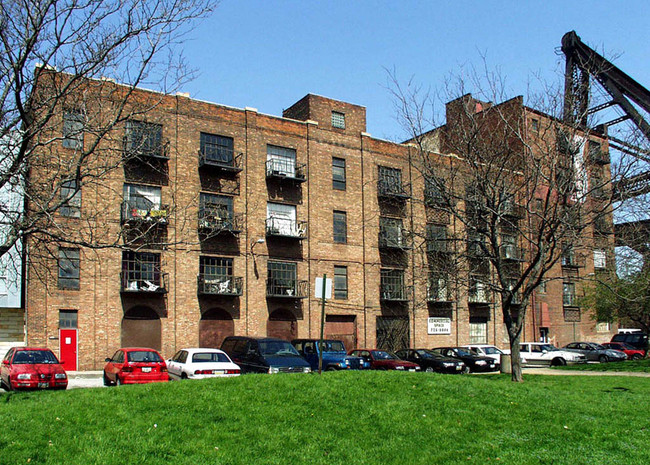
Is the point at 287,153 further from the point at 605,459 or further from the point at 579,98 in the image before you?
the point at 605,459

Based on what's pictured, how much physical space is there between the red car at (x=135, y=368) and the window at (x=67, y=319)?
315 inches

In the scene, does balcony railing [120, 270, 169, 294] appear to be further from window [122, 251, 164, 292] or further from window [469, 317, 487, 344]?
window [469, 317, 487, 344]

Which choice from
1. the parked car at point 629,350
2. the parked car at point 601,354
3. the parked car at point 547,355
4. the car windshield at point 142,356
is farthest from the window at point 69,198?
the parked car at point 629,350

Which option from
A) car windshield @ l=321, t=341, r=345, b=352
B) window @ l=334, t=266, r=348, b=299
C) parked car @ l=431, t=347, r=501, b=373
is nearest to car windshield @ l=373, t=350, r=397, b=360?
car windshield @ l=321, t=341, r=345, b=352

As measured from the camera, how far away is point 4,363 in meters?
19.0

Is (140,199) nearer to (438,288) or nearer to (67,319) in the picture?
(67,319)

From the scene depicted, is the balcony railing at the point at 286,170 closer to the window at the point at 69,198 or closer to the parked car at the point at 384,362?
the window at the point at 69,198

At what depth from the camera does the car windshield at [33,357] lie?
1902cm

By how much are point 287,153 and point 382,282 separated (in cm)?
984

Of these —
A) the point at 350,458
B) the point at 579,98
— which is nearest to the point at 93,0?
the point at 350,458

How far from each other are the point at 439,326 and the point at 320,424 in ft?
101

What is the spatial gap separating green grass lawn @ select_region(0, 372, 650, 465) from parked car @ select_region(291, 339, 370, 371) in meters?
10.6

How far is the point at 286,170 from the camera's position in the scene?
115 feet

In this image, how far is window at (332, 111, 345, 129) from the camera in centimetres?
3807
